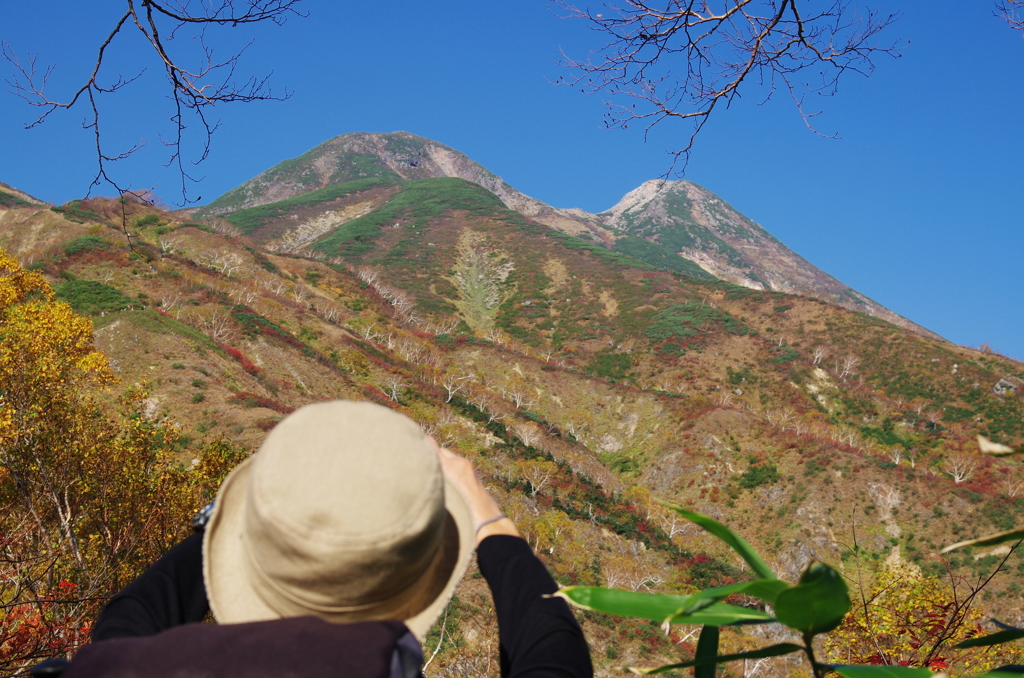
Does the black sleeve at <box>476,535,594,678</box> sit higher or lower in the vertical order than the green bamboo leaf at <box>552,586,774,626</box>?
lower

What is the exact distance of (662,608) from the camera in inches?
33.5

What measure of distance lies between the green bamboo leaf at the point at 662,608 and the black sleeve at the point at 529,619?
0.49 ft

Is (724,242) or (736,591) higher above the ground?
(724,242)

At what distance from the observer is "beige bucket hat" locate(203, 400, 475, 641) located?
82 cm

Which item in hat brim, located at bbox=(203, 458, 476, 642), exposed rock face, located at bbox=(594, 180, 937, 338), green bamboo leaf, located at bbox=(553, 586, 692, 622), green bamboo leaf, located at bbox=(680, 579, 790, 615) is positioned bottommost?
hat brim, located at bbox=(203, 458, 476, 642)

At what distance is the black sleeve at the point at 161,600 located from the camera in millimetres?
983

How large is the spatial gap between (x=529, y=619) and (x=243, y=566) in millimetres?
533

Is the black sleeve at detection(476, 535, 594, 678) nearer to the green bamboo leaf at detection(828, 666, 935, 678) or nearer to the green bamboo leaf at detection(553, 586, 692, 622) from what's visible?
→ the green bamboo leaf at detection(553, 586, 692, 622)

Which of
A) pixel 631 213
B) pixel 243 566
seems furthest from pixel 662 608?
pixel 631 213

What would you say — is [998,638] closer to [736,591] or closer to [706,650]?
[706,650]

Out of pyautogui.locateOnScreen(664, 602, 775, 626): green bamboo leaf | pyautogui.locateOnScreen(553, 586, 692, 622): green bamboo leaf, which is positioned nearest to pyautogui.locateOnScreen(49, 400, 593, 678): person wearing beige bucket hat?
pyautogui.locateOnScreen(553, 586, 692, 622): green bamboo leaf

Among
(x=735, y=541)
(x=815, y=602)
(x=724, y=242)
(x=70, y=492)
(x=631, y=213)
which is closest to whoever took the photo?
(x=815, y=602)

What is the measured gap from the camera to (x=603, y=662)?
16.1 metres

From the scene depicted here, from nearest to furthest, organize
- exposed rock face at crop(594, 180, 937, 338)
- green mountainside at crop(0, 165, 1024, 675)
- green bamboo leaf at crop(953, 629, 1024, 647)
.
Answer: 1. green bamboo leaf at crop(953, 629, 1024, 647)
2. green mountainside at crop(0, 165, 1024, 675)
3. exposed rock face at crop(594, 180, 937, 338)
